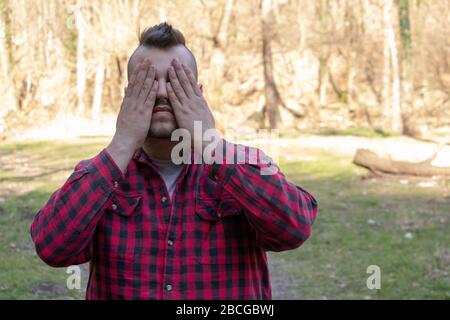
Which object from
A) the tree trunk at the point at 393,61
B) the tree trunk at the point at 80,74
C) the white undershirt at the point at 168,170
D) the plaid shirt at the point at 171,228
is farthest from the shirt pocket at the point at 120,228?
the tree trunk at the point at 393,61

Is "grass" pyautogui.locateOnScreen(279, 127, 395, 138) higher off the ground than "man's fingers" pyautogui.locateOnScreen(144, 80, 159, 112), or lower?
lower

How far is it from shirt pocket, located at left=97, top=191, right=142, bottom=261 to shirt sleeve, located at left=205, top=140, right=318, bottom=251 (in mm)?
245

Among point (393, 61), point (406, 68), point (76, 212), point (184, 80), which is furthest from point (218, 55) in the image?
point (76, 212)

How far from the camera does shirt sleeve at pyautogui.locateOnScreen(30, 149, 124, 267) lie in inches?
77.2

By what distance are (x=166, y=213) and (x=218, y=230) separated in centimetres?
16

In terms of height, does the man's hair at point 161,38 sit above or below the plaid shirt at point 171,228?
above

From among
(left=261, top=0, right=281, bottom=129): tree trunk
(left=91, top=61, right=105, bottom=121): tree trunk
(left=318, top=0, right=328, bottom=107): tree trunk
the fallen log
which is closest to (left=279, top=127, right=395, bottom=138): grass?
(left=261, top=0, right=281, bottom=129): tree trunk

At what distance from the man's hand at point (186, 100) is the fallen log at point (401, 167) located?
11.2 meters

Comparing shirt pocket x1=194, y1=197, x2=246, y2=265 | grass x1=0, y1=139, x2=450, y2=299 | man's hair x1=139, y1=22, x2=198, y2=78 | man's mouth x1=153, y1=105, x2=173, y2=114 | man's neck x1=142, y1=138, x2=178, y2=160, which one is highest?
man's hair x1=139, y1=22, x2=198, y2=78

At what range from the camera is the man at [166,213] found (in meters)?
1.98

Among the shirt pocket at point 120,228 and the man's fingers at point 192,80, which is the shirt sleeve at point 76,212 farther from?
the man's fingers at point 192,80

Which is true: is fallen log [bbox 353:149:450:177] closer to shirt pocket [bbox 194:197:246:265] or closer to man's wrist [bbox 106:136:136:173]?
shirt pocket [bbox 194:197:246:265]

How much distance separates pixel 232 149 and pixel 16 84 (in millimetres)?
17706
